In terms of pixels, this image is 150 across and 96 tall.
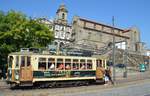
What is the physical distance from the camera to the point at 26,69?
83.0 ft

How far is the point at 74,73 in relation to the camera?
28.3 metres

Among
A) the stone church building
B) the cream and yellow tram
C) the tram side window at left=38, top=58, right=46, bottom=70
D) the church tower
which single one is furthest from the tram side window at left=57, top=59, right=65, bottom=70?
the church tower

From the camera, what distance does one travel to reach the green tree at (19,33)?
3653 cm

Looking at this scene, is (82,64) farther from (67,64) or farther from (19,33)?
(19,33)

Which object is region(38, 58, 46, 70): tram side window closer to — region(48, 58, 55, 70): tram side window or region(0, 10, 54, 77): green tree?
region(48, 58, 55, 70): tram side window

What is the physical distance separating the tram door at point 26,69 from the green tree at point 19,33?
11.0 metres

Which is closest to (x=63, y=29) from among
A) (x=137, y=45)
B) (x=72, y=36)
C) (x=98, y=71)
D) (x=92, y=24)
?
(x=72, y=36)

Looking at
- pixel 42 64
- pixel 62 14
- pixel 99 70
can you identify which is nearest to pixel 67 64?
pixel 42 64

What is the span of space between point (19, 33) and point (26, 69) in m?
12.4

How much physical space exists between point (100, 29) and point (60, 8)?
14359mm

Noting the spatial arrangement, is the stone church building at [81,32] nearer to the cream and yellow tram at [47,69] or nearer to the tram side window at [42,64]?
the cream and yellow tram at [47,69]

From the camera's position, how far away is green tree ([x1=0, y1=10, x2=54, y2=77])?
36.5 meters

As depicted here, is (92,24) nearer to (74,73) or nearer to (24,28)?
(24,28)

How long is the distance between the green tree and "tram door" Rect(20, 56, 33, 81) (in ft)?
36.1
